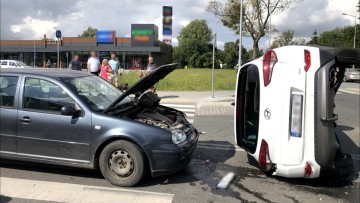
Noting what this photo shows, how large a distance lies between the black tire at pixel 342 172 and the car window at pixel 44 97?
3496mm

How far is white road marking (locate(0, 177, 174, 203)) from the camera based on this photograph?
4441 mm

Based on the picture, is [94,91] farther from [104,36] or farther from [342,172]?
[104,36]

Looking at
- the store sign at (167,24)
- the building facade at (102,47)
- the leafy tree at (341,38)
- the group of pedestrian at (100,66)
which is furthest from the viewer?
the store sign at (167,24)

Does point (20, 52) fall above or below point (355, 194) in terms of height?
above

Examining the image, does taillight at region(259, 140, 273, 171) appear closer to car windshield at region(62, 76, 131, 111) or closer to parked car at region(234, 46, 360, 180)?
parked car at region(234, 46, 360, 180)

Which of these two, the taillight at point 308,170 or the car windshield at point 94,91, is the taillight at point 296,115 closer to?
the taillight at point 308,170

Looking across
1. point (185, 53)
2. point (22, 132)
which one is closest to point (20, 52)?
point (185, 53)

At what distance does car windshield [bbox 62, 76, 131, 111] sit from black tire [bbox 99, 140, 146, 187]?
601mm

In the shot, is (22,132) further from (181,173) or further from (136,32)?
(136,32)

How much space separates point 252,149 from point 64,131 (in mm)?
2535

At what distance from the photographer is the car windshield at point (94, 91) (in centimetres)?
513

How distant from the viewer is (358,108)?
14.4 meters

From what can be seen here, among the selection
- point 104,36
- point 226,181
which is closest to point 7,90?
point 226,181

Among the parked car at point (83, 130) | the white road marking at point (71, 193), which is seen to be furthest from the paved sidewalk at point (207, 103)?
the white road marking at point (71, 193)
